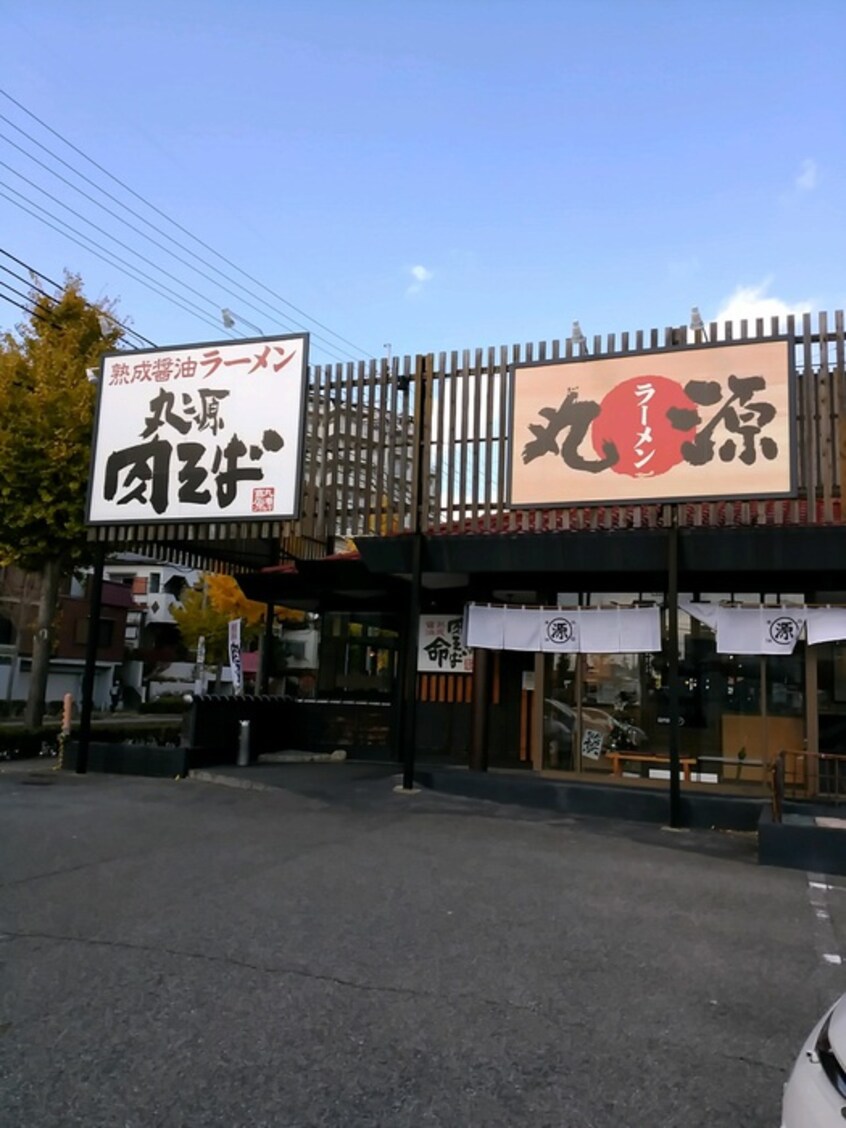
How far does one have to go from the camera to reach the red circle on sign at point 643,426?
34.6 feet

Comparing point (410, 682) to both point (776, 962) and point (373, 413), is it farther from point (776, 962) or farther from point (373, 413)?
point (776, 962)

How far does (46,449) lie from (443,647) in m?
9.10

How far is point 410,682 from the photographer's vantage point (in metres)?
11.6

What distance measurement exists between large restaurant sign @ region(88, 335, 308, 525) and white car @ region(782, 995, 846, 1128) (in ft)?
33.3

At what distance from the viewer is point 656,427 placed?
10.7m

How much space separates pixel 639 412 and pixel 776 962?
6982 mm

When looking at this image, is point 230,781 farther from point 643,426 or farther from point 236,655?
point 643,426

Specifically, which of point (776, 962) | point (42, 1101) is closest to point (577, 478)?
point (776, 962)

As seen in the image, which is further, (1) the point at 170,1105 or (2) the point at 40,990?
(2) the point at 40,990

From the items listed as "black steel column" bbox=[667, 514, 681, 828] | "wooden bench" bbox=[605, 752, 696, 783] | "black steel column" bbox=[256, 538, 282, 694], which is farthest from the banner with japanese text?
"black steel column" bbox=[667, 514, 681, 828]

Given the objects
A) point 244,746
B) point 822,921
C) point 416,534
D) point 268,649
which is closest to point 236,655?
point 244,746

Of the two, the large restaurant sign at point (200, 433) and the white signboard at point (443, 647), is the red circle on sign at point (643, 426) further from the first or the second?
the white signboard at point (443, 647)

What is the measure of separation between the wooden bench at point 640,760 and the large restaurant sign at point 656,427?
14.0ft

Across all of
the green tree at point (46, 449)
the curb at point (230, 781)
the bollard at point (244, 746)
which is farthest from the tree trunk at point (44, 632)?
the curb at point (230, 781)
